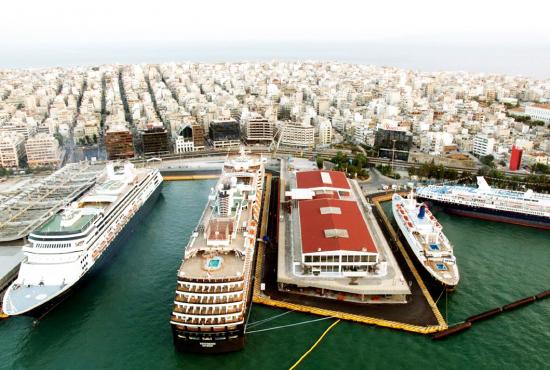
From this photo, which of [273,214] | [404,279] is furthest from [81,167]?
[404,279]

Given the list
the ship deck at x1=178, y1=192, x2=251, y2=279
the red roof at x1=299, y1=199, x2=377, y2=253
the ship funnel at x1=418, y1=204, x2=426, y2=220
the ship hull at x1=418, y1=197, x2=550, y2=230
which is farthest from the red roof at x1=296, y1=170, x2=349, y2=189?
the ship deck at x1=178, y1=192, x2=251, y2=279

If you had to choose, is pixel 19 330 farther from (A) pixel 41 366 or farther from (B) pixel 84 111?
(B) pixel 84 111

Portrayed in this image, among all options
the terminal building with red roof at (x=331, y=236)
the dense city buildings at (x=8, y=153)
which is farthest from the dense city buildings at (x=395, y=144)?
the dense city buildings at (x=8, y=153)

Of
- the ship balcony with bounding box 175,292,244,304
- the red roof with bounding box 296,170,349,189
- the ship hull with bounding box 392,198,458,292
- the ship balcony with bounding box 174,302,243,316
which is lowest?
the ship hull with bounding box 392,198,458,292

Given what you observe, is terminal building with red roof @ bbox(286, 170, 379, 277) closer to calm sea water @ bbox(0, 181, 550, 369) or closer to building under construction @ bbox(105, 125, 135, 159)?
calm sea water @ bbox(0, 181, 550, 369)

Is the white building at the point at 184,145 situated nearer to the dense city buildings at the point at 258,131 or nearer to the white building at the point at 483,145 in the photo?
the dense city buildings at the point at 258,131

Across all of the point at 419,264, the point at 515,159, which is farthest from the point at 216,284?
the point at 515,159
